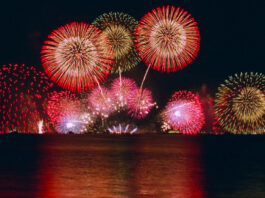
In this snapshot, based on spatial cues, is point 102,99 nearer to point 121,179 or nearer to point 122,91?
point 122,91

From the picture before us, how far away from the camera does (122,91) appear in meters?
A: 73.2

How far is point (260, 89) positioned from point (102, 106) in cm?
2286

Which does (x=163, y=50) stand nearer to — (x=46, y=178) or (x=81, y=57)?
(x=81, y=57)

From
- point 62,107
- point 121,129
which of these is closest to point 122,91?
point 62,107

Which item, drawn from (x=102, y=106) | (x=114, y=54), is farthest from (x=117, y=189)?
(x=102, y=106)

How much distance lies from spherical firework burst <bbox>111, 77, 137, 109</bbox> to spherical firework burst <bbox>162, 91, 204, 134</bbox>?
19.8 feet

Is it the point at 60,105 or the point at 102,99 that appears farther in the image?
the point at 102,99

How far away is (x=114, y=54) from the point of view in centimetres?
6241

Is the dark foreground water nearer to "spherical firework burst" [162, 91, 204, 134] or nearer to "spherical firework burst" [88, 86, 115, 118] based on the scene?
"spherical firework burst" [162, 91, 204, 134]

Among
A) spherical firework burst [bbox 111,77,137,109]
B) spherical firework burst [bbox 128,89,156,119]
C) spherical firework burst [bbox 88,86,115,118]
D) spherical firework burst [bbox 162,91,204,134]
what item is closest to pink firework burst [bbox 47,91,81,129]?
spherical firework burst [bbox 88,86,115,118]

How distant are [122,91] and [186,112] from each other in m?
9.89

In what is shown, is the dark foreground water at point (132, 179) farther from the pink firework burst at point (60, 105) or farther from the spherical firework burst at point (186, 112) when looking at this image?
Answer: the pink firework burst at point (60, 105)

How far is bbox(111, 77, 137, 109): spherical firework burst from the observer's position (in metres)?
72.9

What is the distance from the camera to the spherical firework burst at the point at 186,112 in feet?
219
